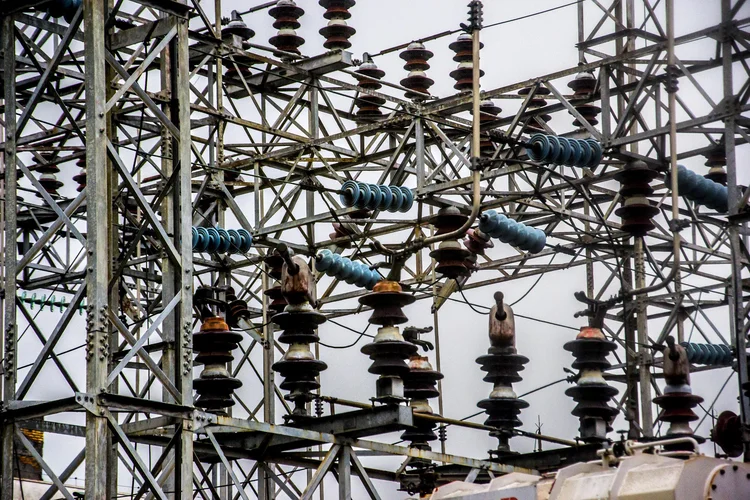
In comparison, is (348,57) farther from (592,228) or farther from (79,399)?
(79,399)

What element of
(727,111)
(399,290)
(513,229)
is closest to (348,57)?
(513,229)

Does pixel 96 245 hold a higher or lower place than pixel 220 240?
lower

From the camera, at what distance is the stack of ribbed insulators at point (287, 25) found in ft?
87.3

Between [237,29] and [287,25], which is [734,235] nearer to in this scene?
[237,29]

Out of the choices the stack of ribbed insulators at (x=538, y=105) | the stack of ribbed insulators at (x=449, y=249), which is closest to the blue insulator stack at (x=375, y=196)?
the stack of ribbed insulators at (x=449, y=249)

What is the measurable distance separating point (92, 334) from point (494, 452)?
914cm

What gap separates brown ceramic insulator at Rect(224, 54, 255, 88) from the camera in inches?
984

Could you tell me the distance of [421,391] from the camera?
2405cm

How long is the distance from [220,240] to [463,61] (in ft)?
19.6

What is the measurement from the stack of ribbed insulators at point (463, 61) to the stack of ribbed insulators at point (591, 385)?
21.0 ft

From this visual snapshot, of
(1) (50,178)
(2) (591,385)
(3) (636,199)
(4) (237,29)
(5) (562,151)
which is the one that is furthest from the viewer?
(1) (50,178)

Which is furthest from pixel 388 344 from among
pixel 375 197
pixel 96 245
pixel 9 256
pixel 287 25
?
pixel 287 25

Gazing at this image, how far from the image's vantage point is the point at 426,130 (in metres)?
25.1

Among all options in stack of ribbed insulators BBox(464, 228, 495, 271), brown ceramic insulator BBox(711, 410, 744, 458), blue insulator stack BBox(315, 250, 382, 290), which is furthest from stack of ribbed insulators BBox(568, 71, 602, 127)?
brown ceramic insulator BBox(711, 410, 744, 458)
